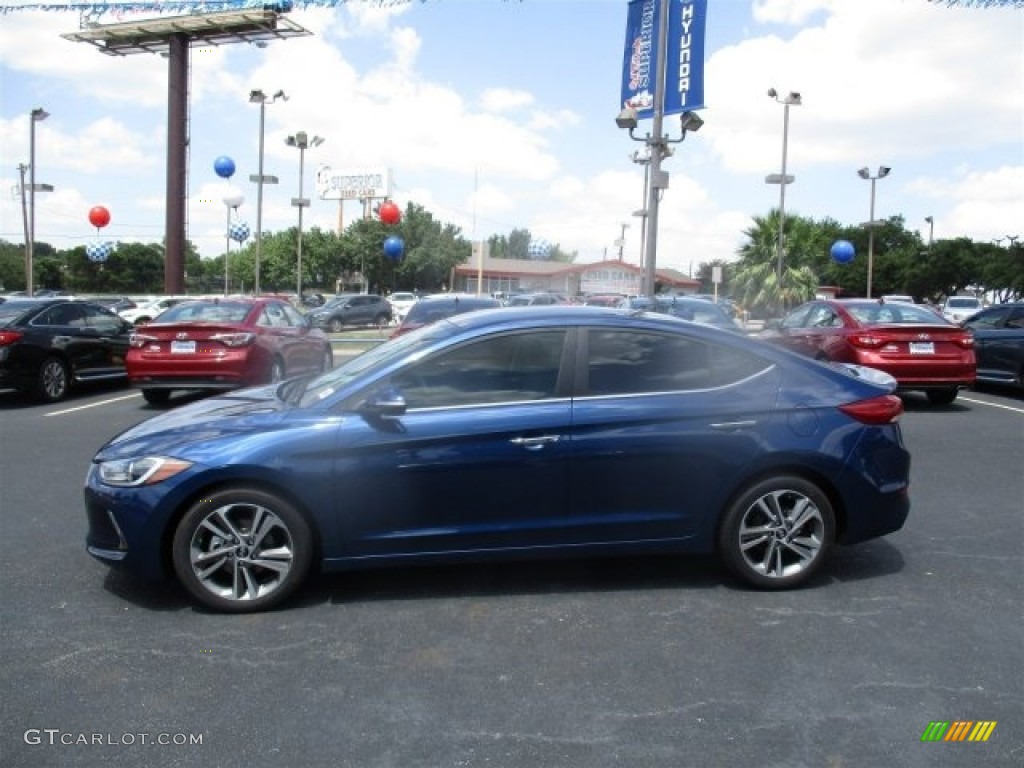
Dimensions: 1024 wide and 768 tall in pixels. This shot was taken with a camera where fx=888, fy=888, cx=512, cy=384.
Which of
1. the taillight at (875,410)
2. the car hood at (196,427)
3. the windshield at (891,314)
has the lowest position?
the car hood at (196,427)

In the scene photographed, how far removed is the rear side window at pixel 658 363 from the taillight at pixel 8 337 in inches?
371

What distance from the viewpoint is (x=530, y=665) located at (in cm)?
376

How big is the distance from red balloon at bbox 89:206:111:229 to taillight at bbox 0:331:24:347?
130ft

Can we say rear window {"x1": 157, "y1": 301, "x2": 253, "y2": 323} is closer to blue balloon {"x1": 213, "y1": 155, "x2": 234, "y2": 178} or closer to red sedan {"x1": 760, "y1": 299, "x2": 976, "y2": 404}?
Result: red sedan {"x1": 760, "y1": 299, "x2": 976, "y2": 404}

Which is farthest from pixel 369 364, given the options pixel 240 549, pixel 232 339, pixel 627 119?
pixel 627 119

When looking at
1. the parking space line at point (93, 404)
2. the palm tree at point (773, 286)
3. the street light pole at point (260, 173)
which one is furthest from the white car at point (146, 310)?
the palm tree at point (773, 286)

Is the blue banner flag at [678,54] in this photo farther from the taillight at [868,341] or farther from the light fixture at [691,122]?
the taillight at [868,341]

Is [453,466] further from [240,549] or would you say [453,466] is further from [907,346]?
[907,346]

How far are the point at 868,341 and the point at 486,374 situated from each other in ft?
25.3

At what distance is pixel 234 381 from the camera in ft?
34.4

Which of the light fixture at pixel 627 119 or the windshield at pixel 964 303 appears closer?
the light fixture at pixel 627 119

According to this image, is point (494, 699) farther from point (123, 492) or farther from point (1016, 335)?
point (1016, 335)

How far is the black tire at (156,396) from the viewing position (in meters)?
11.6

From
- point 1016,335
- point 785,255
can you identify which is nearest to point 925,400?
point 1016,335
